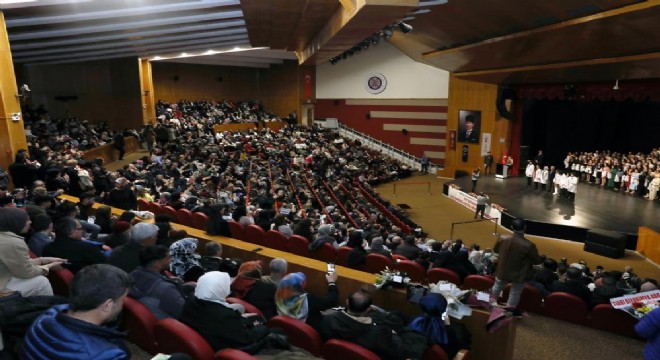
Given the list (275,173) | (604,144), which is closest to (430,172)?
(604,144)

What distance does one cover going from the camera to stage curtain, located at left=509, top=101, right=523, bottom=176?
60.8ft

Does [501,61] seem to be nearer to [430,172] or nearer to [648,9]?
[648,9]

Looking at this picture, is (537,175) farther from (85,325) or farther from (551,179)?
(85,325)

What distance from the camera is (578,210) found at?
1276cm

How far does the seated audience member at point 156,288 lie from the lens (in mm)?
3025

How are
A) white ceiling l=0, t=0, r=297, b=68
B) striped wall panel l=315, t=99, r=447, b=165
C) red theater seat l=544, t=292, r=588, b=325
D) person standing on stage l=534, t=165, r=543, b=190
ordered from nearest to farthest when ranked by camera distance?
1. red theater seat l=544, t=292, r=588, b=325
2. white ceiling l=0, t=0, r=297, b=68
3. person standing on stage l=534, t=165, r=543, b=190
4. striped wall panel l=315, t=99, r=447, b=165

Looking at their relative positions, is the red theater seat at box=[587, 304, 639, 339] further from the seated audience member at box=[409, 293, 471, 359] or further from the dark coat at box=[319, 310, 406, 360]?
the dark coat at box=[319, 310, 406, 360]

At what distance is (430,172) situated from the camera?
22578 mm

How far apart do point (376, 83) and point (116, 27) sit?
15.6 metres

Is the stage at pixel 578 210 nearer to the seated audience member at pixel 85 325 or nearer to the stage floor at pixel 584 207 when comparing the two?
the stage floor at pixel 584 207

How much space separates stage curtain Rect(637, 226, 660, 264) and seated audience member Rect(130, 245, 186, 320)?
1069 centimetres

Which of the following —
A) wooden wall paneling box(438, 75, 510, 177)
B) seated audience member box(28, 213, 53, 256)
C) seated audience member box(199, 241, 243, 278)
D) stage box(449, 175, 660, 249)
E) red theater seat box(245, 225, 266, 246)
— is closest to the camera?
seated audience member box(28, 213, 53, 256)

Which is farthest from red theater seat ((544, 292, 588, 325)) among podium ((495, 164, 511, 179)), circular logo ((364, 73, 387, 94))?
circular logo ((364, 73, 387, 94))

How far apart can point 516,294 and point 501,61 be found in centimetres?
1131
